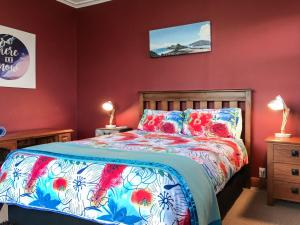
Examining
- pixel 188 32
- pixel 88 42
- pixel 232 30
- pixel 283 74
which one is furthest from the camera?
pixel 88 42

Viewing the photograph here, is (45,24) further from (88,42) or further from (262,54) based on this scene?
(262,54)

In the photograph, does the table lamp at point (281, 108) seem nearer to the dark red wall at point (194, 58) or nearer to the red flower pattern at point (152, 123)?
the dark red wall at point (194, 58)

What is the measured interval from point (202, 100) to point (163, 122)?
0.60m

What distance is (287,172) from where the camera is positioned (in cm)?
265

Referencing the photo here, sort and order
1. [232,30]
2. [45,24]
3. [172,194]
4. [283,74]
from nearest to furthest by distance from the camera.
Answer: [172,194] < [283,74] < [232,30] < [45,24]

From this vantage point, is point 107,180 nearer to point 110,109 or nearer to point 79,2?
point 110,109

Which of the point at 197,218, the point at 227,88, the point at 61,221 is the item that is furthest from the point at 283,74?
the point at 61,221

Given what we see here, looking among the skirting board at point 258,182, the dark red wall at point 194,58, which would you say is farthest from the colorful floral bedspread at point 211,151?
the dark red wall at point 194,58

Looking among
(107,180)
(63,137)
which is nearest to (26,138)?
(63,137)

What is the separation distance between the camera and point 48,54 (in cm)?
412

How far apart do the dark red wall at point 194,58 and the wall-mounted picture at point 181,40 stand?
0.08 meters

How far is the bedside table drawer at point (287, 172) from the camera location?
261 cm

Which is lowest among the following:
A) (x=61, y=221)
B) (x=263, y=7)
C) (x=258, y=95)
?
(x=61, y=221)

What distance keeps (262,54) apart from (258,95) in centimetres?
48
